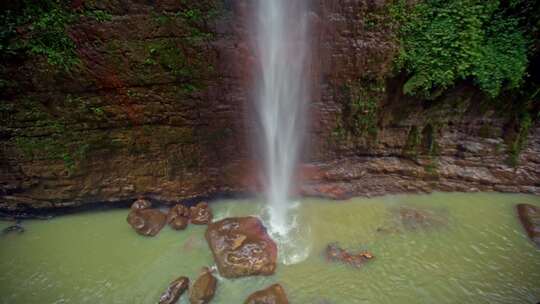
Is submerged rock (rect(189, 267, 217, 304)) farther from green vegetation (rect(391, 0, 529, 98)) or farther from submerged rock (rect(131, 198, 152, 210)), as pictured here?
green vegetation (rect(391, 0, 529, 98))

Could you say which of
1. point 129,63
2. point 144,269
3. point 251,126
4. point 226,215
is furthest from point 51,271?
point 251,126

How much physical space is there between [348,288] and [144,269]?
3.89m

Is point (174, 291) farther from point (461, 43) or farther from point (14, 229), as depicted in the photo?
point (461, 43)

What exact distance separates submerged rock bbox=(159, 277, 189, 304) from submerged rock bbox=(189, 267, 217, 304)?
17 cm

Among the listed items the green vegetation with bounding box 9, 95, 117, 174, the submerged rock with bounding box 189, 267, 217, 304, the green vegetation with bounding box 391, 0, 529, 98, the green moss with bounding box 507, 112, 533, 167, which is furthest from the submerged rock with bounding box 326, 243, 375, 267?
the green vegetation with bounding box 9, 95, 117, 174

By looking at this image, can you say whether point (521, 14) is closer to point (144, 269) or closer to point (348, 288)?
point (348, 288)

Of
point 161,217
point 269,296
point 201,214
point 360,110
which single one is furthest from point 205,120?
point 269,296

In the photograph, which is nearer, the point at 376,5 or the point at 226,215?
the point at 376,5

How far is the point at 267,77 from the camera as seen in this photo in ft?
19.8

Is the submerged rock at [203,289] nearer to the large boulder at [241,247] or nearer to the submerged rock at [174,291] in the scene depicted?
the submerged rock at [174,291]

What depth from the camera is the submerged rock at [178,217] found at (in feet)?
19.9

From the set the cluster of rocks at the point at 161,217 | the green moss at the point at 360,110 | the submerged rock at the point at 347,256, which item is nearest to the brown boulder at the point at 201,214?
the cluster of rocks at the point at 161,217

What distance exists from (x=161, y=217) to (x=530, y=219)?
810cm

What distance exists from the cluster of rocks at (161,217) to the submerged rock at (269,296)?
2.26m
